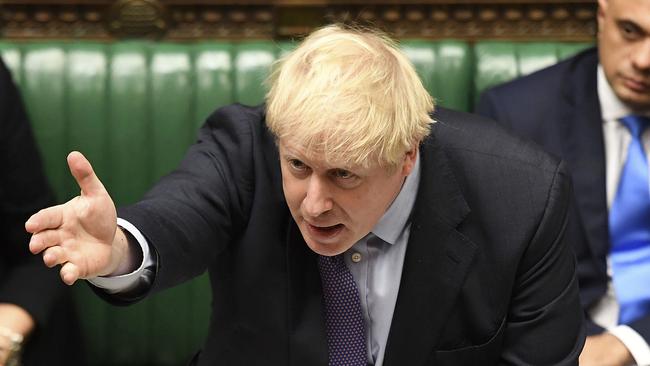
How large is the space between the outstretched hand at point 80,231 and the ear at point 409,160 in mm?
459

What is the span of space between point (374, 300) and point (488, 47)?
1004mm

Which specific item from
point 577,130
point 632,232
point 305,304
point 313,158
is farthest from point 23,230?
point 632,232

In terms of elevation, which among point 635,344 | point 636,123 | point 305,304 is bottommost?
point 635,344

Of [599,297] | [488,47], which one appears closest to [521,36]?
[488,47]

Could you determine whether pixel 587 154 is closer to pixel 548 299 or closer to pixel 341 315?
pixel 548 299

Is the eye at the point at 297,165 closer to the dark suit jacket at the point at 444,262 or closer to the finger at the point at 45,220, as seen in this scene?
the dark suit jacket at the point at 444,262

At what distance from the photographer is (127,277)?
1426 millimetres

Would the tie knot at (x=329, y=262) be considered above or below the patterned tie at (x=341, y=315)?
above

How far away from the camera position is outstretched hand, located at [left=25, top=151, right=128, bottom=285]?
129 centimetres

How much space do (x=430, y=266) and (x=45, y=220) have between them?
69 centimetres

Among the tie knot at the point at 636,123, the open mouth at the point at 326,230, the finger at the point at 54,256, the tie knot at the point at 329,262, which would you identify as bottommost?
the tie knot at the point at 329,262

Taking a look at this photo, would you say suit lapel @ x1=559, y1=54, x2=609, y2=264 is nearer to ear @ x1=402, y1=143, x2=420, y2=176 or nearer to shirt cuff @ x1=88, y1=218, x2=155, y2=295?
ear @ x1=402, y1=143, x2=420, y2=176

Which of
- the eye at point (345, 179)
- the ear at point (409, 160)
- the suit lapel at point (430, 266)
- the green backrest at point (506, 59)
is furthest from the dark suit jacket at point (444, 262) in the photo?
the green backrest at point (506, 59)

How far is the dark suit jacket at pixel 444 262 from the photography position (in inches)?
66.6
